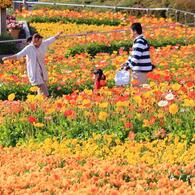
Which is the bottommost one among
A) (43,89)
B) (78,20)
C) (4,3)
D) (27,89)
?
A: (78,20)

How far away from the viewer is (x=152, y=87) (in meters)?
10.9

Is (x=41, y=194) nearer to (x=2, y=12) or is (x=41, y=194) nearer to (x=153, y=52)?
(x=153, y=52)

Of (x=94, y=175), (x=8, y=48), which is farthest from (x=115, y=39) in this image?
(x=94, y=175)

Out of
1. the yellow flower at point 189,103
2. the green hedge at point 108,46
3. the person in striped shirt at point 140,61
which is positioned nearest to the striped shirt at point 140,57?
the person in striped shirt at point 140,61

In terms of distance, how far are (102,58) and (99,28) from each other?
7562 millimetres

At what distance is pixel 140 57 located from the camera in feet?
37.9

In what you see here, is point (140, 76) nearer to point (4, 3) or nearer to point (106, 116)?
point (106, 116)

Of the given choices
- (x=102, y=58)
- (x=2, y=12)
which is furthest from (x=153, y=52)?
(x=2, y=12)

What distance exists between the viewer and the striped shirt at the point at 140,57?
1145 cm

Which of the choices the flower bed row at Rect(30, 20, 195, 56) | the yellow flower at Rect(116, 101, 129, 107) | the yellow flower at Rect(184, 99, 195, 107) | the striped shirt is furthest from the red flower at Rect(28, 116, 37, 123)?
the flower bed row at Rect(30, 20, 195, 56)

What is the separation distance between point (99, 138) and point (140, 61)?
10.6ft

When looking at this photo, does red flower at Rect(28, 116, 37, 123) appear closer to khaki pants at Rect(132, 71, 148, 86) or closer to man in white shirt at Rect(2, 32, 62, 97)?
khaki pants at Rect(132, 71, 148, 86)

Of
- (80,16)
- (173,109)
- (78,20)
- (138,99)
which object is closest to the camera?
(173,109)

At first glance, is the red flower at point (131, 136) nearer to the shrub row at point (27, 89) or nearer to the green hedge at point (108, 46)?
the shrub row at point (27, 89)
